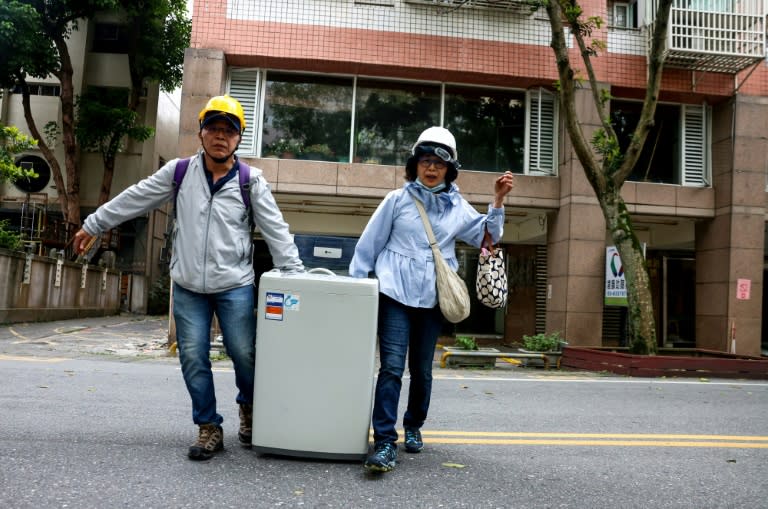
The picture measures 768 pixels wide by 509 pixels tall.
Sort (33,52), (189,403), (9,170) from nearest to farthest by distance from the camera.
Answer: (189,403), (9,170), (33,52)

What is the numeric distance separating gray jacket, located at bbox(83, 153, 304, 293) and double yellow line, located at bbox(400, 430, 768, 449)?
167 cm

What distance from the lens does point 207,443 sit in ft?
11.5

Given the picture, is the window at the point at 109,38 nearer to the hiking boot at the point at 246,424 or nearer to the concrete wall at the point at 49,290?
the concrete wall at the point at 49,290

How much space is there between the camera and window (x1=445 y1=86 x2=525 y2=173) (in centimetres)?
1408

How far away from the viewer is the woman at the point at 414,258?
3611 mm

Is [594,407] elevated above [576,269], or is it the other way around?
[576,269]

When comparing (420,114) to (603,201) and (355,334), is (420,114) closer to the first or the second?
(603,201)

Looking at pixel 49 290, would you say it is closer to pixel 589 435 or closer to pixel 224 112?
pixel 224 112

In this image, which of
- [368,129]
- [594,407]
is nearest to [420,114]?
[368,129]

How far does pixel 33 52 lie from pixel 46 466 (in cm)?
2039

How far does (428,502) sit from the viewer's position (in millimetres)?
2959

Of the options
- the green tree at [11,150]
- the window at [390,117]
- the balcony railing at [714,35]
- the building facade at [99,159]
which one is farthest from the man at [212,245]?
the building facade at [99,159]

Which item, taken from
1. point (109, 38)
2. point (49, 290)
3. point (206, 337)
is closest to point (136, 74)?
point (109, 38)

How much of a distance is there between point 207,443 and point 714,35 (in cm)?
1363
